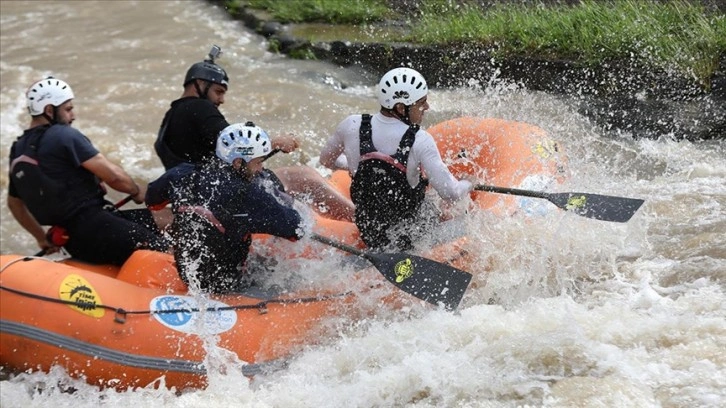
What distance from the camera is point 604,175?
24.5 ft

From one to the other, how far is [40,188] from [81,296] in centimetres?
89

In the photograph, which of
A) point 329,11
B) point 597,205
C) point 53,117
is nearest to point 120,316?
point 53,117

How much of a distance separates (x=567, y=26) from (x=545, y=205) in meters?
3.84

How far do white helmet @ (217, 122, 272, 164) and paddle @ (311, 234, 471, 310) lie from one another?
2.23 ft

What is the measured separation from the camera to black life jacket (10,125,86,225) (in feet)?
17.9

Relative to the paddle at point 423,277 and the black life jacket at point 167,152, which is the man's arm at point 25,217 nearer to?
the black life jacket at point 167,152

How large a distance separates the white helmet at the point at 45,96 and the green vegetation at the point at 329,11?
22.4 ft

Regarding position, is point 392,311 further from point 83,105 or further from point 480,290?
point 83,105

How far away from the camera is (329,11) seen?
12.5 meters

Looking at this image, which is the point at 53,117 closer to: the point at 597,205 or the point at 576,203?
the point at 576,203

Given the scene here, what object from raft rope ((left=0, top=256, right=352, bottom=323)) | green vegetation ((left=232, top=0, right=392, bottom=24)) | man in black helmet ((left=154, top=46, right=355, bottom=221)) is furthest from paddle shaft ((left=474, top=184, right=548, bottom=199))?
green vegetation ((left=232, top=0, right=392, bottom=24))

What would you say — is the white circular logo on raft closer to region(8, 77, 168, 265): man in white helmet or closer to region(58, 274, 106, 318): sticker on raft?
region(58, 274, 106, 318): sticker on raft

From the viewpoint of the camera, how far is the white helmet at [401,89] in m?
5.39

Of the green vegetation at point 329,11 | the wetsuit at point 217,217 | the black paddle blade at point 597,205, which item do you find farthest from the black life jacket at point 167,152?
the green vegetation at point 329,11
